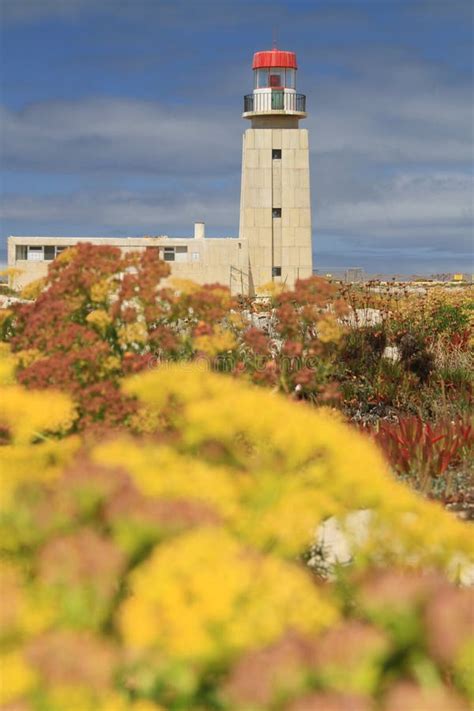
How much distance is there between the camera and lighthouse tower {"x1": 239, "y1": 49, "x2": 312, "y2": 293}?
136 ft

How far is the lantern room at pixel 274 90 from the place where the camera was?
133 feet

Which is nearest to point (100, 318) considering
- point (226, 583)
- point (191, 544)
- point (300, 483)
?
point (300, 483)

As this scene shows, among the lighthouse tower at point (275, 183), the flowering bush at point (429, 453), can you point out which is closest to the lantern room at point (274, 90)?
the lighthouse tower at point (275, 183)

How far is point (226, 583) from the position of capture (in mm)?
2309

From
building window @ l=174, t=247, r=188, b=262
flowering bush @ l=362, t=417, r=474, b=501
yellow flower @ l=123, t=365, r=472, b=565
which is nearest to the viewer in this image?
yellow flower @ l=123, t=365, r=472, b=565

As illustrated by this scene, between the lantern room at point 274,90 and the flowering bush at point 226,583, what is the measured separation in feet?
128

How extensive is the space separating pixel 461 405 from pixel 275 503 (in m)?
6.71

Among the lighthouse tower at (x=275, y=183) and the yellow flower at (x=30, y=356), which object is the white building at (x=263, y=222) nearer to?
the lighthouse tower at (x=275, y=183)

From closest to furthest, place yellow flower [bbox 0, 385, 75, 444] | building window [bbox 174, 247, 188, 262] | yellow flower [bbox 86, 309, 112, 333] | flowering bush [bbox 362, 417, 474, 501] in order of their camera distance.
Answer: yellow flower [bbox 0, 385, 75, 444], yellow flower [bbox 86, 309, 112, 333], flowering bush [bbox 362, 417, 474, 501], building window [bbox 174, 247, 188, 262]

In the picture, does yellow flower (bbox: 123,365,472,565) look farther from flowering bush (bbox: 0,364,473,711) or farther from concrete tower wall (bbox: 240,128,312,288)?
concrete tower wall (bbox: 240,128,312,288)

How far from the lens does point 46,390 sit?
4.47 meters

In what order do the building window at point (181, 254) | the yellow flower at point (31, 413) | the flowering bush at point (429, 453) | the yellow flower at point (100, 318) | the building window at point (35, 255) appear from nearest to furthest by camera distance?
the yellow flower at point (31, 413) → the yellow flower at point (100, 318) → the flowering bush at point (429, 453) → the building window at point (181, 254) → the building window at point (35, 255)

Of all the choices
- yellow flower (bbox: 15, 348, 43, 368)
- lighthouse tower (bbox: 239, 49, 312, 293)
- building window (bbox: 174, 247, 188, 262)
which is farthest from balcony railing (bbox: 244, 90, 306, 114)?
yellow flower (bbox: 15, 348, 43, 368)

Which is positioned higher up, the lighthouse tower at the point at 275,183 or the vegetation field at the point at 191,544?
the lighthouse tower at the point at 275,183
